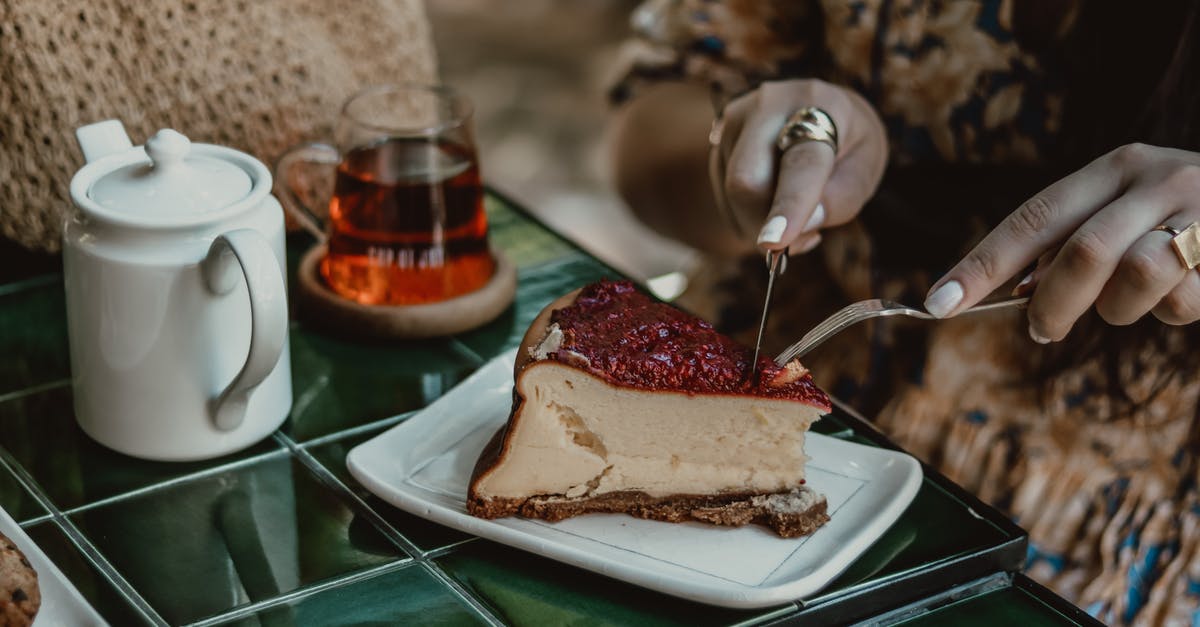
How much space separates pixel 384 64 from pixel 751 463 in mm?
784

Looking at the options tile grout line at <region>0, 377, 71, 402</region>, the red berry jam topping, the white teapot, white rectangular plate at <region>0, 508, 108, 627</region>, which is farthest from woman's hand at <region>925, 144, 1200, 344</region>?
tile grout line at <region>0, 377, 71, 402</region>

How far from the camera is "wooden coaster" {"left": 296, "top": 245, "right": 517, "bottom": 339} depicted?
113cm

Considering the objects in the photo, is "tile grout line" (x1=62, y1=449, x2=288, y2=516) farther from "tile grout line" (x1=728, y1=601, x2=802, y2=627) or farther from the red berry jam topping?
"tile grout line" (x1=728, y1=601, x2=802, y2=627)

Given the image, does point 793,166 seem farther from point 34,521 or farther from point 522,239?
point 34,521

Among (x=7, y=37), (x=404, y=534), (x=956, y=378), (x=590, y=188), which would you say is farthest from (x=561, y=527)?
(x=590, y=188)

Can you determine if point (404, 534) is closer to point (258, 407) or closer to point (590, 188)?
point (258, 407)

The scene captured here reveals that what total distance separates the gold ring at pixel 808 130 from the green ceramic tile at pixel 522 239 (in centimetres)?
31

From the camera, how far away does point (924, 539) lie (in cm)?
90

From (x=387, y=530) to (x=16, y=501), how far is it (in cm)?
27

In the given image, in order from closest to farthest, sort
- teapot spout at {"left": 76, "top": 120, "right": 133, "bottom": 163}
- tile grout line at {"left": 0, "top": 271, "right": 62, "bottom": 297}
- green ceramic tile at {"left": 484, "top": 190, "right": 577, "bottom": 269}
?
1. teapot spout at {"left": 76, "top": 120, "right": 133, "bottom": 163}
2. tile grout line at {"left": 0, "top": 271, "right": 62, "bottom": 297}
3. green ceramic tile at {"left": 484, "top": 190, "right": 577, "bottom": 269}

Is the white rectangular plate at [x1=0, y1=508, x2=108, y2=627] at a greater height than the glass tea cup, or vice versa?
the glass tea cup

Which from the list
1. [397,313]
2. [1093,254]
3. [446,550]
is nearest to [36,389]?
[397,313]

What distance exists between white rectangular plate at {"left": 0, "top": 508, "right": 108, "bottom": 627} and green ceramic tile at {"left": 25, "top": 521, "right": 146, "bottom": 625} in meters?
0.02

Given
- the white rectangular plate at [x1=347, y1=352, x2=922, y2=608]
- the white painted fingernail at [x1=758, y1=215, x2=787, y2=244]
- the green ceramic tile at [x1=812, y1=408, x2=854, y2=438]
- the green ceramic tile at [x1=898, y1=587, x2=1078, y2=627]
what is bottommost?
the green ceramic tile at [x1=898, y1=587, x2=1078, y2=627]
